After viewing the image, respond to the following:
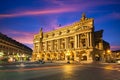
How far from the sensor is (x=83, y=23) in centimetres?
10788

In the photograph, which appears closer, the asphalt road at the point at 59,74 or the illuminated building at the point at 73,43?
the asphalt road at the point at 59,74

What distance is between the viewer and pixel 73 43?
388 ft

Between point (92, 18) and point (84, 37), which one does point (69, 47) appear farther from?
point (92, 18)

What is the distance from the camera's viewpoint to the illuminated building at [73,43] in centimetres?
10135

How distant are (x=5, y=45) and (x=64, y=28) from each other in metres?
65.5

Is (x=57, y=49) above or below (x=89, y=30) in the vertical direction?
below

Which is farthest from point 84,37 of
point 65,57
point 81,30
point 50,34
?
point 50,34

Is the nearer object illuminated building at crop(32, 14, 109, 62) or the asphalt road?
the asphalt road

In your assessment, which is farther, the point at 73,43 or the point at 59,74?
the point at 73,43

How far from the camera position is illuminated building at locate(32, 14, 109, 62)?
101350 millimetres

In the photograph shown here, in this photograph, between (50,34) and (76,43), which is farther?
(50,34)

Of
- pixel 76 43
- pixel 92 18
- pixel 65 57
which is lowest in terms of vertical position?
pixel 65 57

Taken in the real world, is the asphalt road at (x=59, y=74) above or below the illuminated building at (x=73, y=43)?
below

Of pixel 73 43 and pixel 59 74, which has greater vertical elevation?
pixel 73 43
